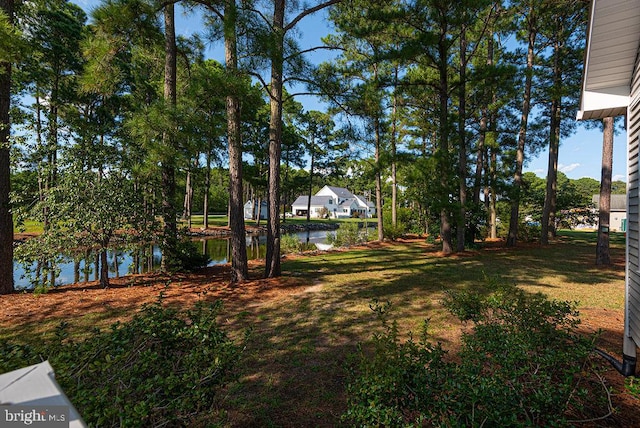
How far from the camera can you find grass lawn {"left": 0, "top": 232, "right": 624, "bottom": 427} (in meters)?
2.89

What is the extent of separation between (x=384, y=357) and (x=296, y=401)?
51.5 inches

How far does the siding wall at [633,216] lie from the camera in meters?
3.39

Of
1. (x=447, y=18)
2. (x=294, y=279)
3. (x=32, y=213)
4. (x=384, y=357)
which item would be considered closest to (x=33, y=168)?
(x=32, y=213)

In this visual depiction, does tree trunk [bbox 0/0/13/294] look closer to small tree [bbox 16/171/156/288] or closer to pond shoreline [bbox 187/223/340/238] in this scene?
small tree [bbox 16/171/156/288]

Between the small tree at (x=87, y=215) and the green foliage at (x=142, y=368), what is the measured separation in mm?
4694

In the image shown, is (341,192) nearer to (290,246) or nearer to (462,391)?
(290,246)

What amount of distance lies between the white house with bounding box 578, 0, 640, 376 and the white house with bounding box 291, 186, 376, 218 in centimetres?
4560

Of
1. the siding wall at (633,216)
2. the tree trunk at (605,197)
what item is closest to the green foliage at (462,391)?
the siding wall at (633,216)

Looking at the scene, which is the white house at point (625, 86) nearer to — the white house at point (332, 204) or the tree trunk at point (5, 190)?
the tree trunk at point (5, 190)

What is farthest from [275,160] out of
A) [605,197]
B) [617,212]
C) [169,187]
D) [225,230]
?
[617,212]

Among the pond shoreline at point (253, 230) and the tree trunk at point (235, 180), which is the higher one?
the tree trunk at point (235, 180)

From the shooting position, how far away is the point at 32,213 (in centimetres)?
530

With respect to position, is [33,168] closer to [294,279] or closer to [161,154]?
[161,154]

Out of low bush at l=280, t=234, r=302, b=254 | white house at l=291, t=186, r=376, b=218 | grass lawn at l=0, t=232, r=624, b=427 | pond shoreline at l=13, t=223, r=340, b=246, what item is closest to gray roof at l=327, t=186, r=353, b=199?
white house at l=291, t=186, r=376, b=218
